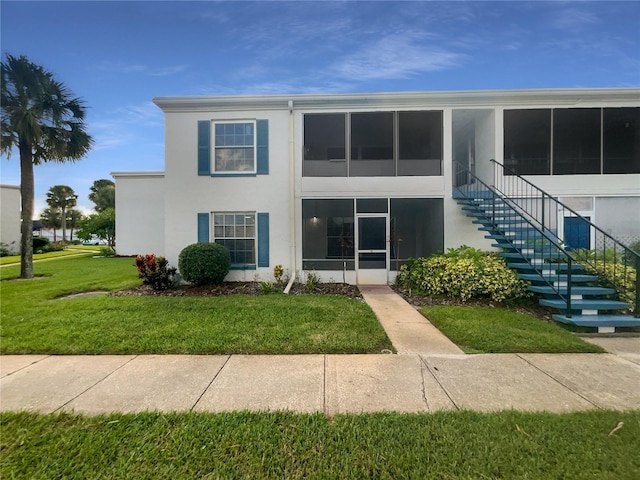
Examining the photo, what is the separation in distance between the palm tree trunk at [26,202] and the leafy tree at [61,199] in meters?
48.9

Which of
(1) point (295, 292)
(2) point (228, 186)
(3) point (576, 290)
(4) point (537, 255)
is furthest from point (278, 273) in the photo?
(3) point (576, 290)

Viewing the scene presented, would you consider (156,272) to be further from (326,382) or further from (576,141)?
(576,141)

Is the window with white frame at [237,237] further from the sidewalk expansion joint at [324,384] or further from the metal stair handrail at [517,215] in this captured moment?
the metal stair handrail at [517,215]

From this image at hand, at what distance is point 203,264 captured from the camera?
26.5 ft

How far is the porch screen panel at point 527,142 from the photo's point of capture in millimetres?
8961

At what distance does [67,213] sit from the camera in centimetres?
5119

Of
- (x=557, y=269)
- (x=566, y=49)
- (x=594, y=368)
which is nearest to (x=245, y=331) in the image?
(x=594, y=368)

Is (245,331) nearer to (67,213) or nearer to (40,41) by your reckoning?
(40,41)

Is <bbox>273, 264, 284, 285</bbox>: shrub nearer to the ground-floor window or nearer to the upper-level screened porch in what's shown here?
the ground-floor window

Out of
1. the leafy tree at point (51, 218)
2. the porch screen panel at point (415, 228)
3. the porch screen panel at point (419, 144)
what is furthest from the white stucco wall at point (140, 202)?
the leafy tree at point (51, 218)

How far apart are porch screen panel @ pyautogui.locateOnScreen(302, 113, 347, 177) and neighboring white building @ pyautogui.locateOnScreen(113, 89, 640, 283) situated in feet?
0.10

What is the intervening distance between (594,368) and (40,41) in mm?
13860

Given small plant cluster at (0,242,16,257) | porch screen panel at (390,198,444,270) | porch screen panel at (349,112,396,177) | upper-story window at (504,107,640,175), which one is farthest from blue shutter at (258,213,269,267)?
small plant cluster at (0,242,16,257)

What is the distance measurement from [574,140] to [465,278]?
20.2 feet
